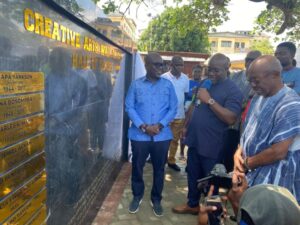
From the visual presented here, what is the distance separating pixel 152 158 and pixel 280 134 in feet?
6.03

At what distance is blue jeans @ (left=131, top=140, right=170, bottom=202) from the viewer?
361cm

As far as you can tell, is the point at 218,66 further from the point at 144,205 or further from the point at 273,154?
the point at 144,205

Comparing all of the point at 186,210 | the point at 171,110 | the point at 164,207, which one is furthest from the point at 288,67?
the point at 164,207

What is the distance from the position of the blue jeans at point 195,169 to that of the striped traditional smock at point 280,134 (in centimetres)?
112

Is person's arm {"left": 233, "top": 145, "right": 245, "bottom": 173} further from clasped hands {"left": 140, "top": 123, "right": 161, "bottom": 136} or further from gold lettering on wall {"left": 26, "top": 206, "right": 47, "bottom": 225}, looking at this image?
gold lettering on wall {"left": 26, "top": 206, "right": 47, "bottom": 225}

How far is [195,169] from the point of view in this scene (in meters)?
3.64

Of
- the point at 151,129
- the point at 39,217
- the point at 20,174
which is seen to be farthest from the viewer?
the point at 151,129

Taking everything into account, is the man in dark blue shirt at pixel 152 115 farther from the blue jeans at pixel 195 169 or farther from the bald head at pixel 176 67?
the bald head at pixel 176 67

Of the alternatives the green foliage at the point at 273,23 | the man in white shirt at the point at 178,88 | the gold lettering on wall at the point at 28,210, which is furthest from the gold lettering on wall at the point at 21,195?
the green foliage at the point at 273,23

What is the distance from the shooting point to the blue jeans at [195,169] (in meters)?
3.48

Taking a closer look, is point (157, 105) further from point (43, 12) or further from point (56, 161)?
point (43, 12)

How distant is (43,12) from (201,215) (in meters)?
1.58

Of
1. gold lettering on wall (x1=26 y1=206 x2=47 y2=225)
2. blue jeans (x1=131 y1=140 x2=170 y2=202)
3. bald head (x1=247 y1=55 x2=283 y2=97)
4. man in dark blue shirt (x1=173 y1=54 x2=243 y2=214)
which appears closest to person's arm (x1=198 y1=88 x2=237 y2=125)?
man in dark blue shirt (x1=173 y1=54 x2=243 y2=214)

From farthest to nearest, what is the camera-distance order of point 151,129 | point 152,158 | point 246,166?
point 152,158 → point 151,129 → point 246,166
